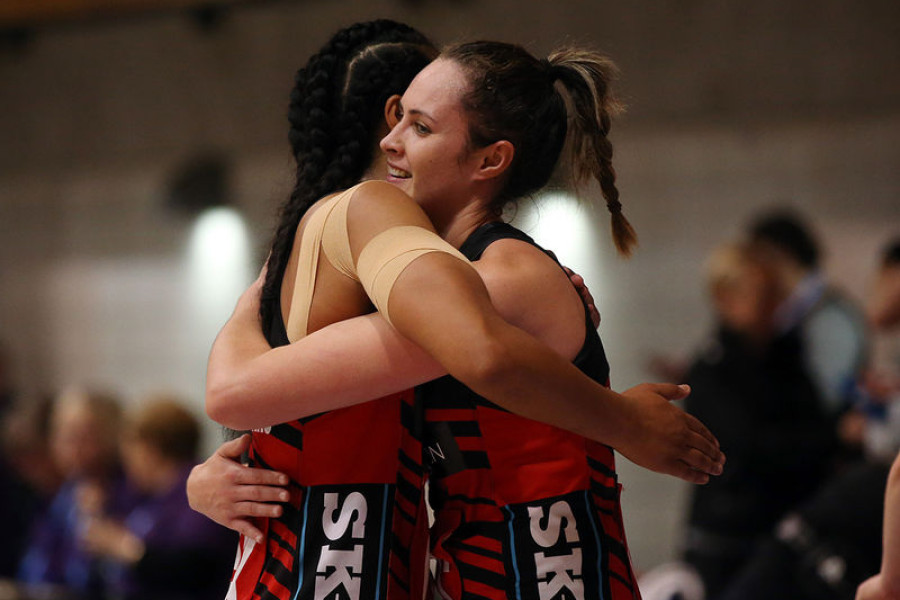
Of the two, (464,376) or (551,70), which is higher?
(551,70)

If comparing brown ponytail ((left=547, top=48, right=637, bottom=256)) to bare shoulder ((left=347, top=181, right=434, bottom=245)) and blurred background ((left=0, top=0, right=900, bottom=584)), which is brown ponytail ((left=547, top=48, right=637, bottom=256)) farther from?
blurred background ((left=0, top=0, right=900, bottom=584))

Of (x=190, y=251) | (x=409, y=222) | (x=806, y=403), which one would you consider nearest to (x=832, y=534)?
(x=806, y=403)

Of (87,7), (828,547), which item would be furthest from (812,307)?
(87,7)

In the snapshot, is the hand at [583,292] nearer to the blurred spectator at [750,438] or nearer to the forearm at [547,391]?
the forearm at [547,391]

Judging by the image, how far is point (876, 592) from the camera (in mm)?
1606

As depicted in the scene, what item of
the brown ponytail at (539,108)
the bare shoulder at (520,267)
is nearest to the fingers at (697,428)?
the bare shoulder at (520,267)

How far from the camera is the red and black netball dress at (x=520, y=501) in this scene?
4.27 ft

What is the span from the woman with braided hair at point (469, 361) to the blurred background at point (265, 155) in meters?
3.36

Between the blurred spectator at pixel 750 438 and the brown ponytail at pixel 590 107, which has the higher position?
the brown ponytail at pixel 590 107

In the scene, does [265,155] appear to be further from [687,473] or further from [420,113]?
[687,473]

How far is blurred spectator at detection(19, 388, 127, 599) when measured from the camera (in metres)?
4.33

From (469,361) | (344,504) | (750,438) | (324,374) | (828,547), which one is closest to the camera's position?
(469,361)

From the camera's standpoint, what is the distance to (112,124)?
695 centimetres

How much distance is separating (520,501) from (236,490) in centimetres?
37
